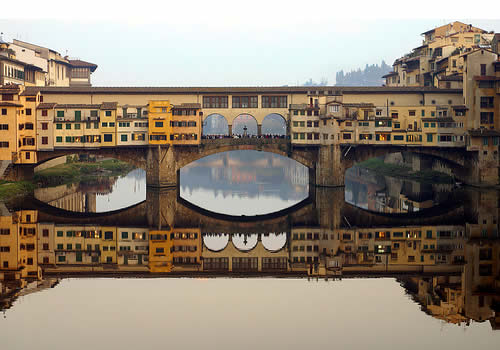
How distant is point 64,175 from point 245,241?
127 feet

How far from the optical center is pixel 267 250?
3641cm

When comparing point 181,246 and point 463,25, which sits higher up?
point 463,25

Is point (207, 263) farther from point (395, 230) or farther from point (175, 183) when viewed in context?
point (175, 183)

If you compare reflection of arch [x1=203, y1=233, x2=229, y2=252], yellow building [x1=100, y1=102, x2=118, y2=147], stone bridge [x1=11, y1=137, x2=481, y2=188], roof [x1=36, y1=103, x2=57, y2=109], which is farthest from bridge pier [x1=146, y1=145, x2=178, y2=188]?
reflection of arch [x1=203, y1=233, x2=229, y2=252]

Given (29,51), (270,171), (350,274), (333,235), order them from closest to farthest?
(350,274)
(333,235)
(29,51)
(270,171)

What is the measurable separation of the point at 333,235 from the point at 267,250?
5731mm

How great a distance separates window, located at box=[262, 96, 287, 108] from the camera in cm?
6875

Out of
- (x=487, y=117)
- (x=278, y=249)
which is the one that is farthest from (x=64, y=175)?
(x=487, y=117)

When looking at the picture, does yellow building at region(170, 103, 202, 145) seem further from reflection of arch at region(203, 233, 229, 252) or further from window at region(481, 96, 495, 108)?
window at region(481, 96, 495, 108)

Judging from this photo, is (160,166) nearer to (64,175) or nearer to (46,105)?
(46,105)

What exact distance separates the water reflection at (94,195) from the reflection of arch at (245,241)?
631 inches

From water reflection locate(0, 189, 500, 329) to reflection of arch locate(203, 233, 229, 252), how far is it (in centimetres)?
7

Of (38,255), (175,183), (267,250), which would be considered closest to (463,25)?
(175,183)

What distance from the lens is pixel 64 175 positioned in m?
72.1
